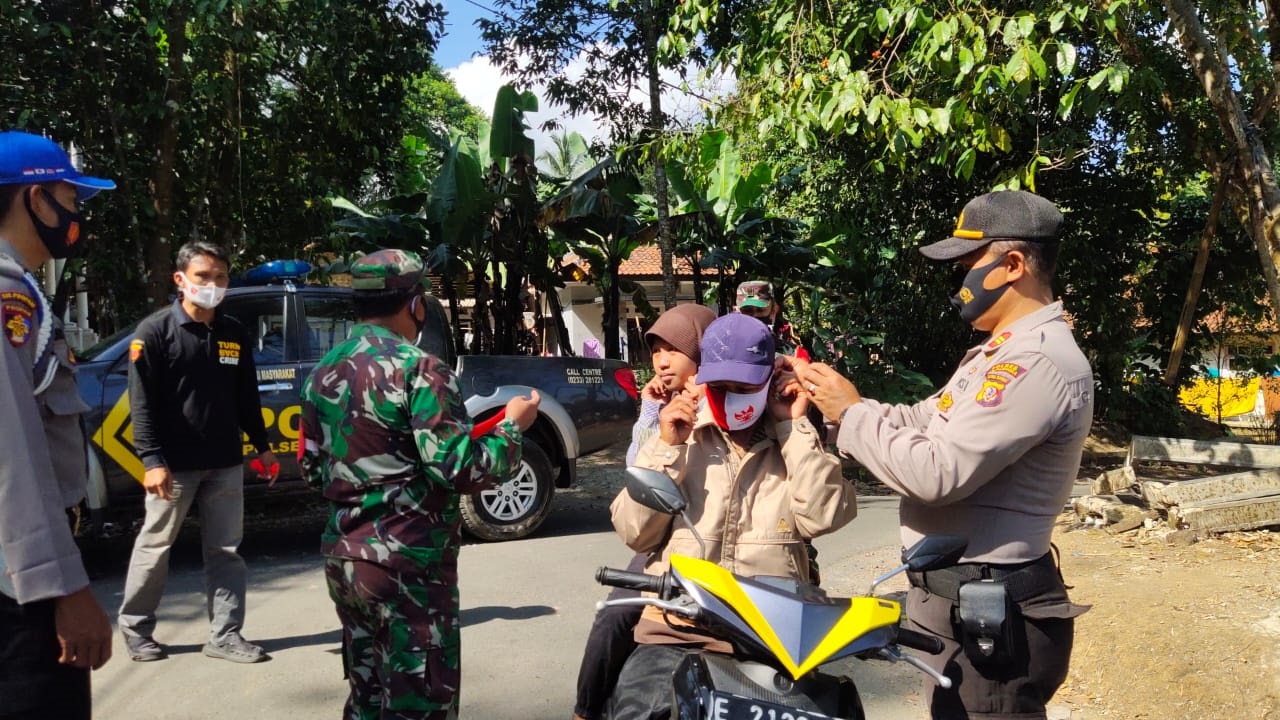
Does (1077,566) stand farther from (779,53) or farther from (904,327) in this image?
(904,327)

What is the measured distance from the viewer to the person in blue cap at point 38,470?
193 centimetres

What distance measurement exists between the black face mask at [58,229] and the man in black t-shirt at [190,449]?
2460 mm

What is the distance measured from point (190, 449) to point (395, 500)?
2327 mm

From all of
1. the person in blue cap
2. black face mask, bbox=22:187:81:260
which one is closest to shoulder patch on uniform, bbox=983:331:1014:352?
the person in blue cap

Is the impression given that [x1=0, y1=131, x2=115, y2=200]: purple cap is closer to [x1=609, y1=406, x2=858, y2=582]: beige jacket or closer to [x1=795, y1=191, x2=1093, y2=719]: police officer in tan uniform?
[x1=609, y1=406, x2=858, y2=582]: beige jacket

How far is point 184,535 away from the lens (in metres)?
7.67

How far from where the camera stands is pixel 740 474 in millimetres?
A: 2658

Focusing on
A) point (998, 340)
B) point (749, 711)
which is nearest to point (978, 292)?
point (998, 340)

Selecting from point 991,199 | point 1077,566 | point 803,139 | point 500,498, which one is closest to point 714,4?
point 803,139

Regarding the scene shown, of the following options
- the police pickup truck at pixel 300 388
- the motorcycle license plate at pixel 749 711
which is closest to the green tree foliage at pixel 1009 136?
the police pickup truck at pixel 300 388

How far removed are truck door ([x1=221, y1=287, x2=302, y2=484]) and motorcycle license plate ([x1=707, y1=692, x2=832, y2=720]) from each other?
539 cm

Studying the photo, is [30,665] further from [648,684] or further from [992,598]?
[992,598]

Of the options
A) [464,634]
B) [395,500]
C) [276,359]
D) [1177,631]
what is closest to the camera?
[395,500]

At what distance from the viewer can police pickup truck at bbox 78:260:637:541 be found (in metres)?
6.22
